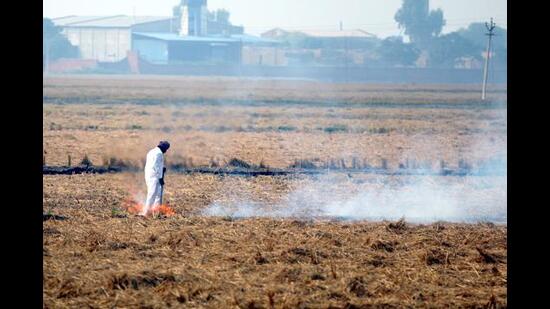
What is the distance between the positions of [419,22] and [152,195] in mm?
109332

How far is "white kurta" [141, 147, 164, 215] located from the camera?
18297 millimetres

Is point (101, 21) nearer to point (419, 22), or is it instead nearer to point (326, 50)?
point (326, 50)

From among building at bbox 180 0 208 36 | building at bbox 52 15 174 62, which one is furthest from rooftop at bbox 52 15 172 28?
building at bbox 180 0 208 36

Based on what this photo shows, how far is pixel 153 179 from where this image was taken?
18297mm

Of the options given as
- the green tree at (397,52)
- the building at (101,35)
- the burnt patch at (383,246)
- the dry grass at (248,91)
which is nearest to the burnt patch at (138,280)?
the burnt patch at (383,246)

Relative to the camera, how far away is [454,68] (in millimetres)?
117250

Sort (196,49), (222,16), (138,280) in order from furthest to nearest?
(222,16)
(196,49)
(138,280)

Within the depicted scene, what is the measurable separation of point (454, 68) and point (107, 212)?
102817mm

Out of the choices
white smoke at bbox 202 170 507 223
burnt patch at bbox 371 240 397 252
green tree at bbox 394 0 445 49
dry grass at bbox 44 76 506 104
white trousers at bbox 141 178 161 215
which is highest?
green tree at bbox 394 0 445 49

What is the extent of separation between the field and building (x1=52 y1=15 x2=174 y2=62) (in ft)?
273

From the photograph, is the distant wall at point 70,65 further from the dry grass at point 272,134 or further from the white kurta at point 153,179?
the white kurta at point 153,179

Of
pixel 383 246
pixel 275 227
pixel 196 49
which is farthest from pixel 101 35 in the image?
pixel 383 246

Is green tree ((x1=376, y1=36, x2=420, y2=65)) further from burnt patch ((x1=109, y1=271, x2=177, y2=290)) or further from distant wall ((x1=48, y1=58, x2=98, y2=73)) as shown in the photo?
burnt patch ((x1=109, y1=271, x2=177, y2=290))
